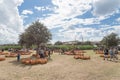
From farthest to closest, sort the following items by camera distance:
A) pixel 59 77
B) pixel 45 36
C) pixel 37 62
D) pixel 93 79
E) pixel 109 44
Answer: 1. pixel 109 44
2. pixel 45 36
3. pixel 37 62
4. pixel 59 77
5. pixel 93 79

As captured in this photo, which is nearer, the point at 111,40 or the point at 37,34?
the point at 37,34

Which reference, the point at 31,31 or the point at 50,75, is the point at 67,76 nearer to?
the point at 50,75

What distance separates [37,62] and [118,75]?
11.2 m

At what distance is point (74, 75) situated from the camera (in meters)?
19.5

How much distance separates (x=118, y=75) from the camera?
18.7m

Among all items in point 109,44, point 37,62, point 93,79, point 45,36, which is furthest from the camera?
point 109,44

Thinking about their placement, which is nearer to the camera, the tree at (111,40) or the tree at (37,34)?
the tree at (37,34)

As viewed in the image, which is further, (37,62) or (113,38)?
(113,38)

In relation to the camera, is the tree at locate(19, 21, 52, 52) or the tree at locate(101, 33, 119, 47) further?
the tree at locate(101, 33, 119, 47)

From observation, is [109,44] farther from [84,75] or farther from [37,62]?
[84,75]

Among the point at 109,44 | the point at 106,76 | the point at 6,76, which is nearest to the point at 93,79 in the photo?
the point at 106,76

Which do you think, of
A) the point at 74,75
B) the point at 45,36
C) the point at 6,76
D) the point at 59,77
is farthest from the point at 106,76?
the point at 45,36

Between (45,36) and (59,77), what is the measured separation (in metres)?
18.6

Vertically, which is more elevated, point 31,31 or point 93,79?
point 31,31
